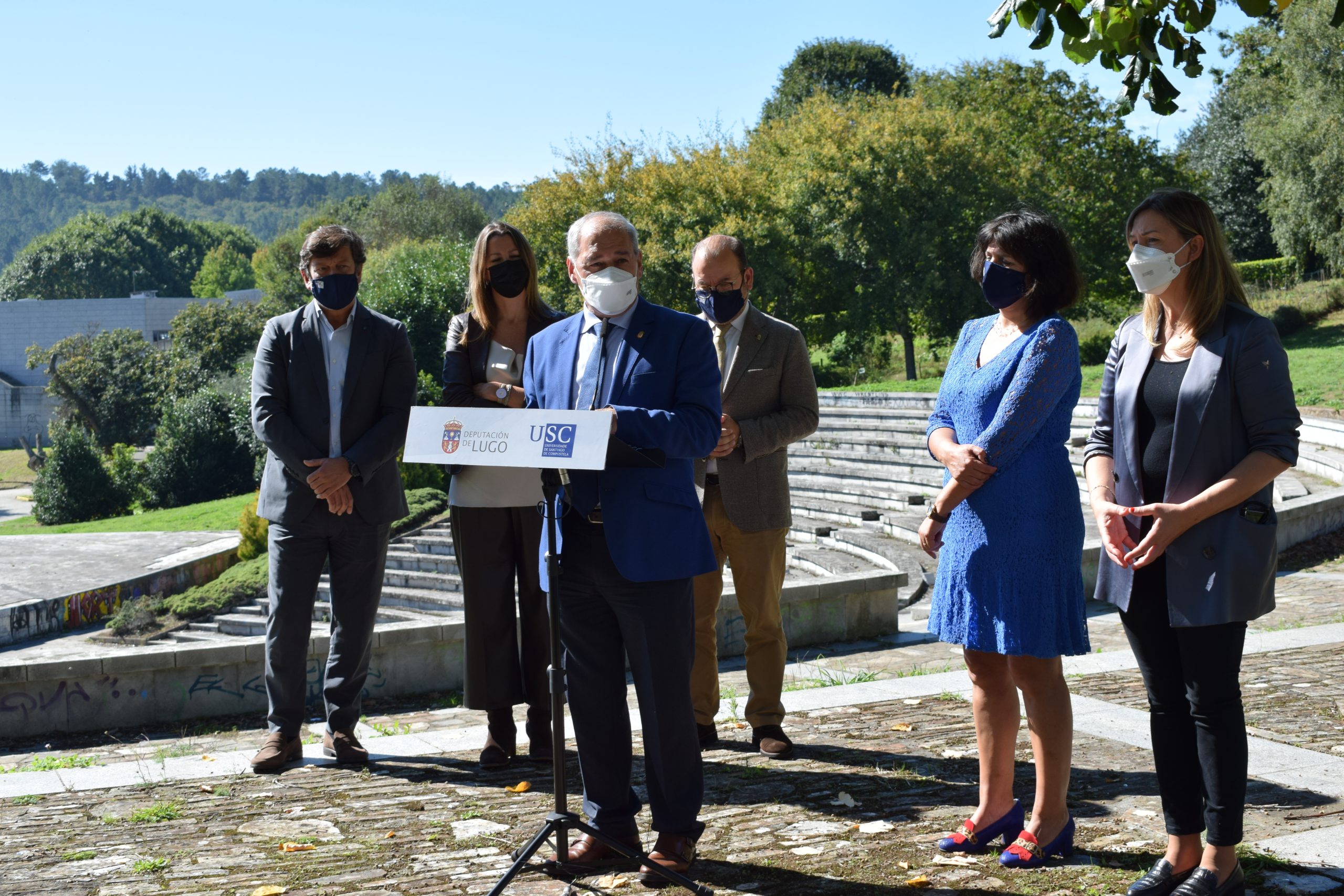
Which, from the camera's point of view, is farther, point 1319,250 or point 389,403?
point 1319,250

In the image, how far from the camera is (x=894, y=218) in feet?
109

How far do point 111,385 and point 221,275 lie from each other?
63.9 metres

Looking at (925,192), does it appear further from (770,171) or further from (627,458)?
(627,458)

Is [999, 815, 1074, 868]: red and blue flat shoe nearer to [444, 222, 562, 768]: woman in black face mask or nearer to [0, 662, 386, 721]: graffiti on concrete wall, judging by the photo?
[444, 222, 562, 768]: woman in black face mask

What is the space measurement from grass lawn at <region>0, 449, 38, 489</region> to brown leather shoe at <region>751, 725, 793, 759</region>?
191 ft

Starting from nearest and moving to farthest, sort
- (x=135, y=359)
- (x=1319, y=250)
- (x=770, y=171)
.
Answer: (x=1319, y=250), (x=770, y=171), (x=135, y=359)

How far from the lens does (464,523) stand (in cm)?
533

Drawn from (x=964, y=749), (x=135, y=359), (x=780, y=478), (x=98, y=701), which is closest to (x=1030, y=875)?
(x=964, y=749)

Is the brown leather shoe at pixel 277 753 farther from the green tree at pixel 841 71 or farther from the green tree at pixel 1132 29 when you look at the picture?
the green tree at pixel 841 71

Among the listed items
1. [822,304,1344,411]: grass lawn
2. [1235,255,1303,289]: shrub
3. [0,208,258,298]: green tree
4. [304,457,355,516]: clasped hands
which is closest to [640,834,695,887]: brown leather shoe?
[304,457,355,516]: clasped hands

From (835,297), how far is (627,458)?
32648 mm

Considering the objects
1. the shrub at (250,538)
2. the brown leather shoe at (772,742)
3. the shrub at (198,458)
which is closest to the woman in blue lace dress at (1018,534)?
the brown leather shoe at (772,742)

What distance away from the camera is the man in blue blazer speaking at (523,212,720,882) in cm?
382

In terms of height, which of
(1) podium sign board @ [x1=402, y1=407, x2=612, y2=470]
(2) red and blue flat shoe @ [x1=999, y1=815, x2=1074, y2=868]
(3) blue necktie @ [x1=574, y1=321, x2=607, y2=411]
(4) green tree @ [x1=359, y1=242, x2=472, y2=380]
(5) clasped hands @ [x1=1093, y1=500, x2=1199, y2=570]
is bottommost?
(2) red and blue flat shoe @ [x1=999, y1=815, x2=1074, y2=868]
